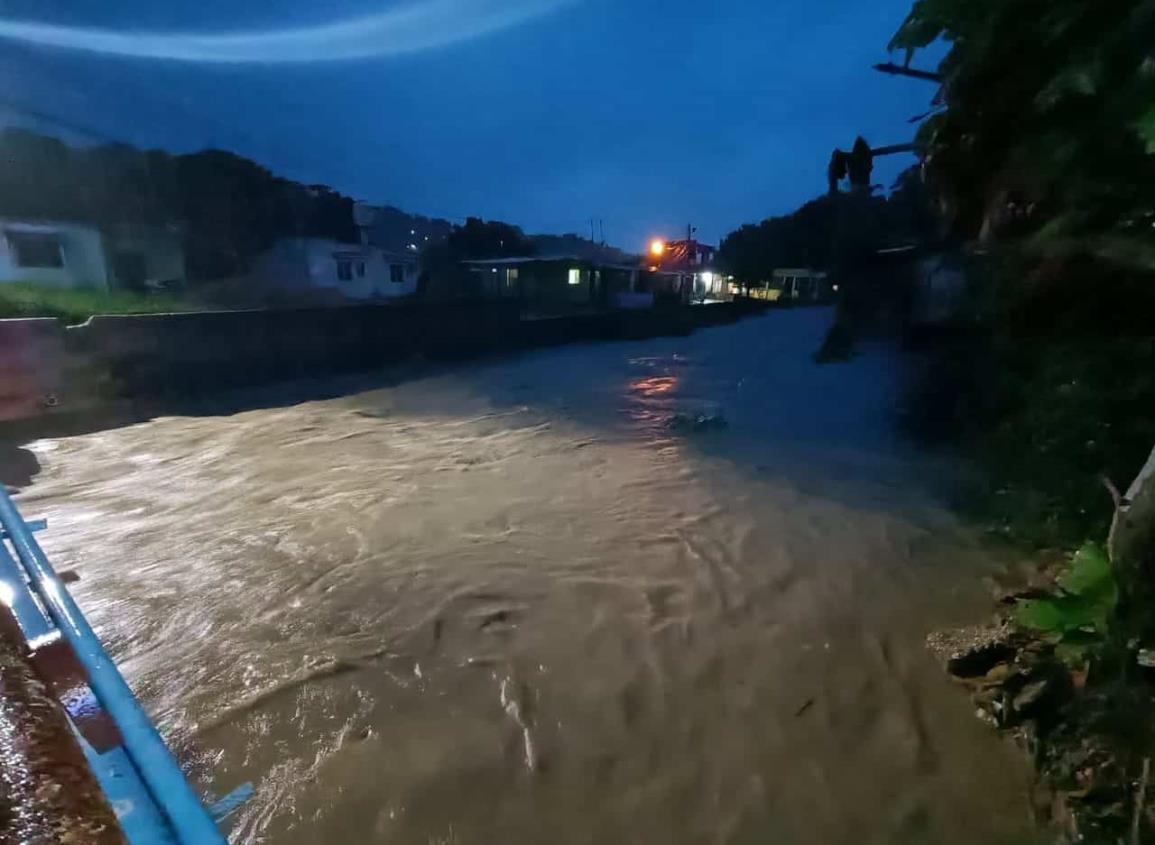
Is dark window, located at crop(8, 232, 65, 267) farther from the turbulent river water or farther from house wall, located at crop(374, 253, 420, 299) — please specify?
the turbulent river water

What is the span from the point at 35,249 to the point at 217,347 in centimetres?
919

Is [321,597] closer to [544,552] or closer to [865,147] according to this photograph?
[544,552]

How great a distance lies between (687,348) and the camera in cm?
2248

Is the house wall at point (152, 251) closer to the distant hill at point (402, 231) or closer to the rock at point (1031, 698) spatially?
the distant hill at point (402, 231)

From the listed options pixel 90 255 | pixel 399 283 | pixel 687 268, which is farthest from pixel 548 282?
pixel 90 255

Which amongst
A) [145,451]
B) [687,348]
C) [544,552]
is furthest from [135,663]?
[687,348]

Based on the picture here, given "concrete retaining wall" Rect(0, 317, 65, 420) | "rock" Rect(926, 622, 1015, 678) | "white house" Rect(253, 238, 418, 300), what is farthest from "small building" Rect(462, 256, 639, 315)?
"rock" Rect(926, 622, 1015, 678)

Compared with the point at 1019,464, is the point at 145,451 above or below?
below

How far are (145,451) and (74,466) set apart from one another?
35.3 inches

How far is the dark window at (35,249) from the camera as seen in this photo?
1648cm

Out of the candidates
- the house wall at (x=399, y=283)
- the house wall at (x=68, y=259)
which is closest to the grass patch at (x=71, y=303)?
the house wall at (x=68, y=259)

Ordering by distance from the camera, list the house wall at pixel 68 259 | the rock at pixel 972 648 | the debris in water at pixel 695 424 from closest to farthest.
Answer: the rock at pixel 972 648, the debris in water at pixel 695 424, the house wall at pixel 68 259

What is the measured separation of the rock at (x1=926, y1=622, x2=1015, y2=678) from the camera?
12.1 feet

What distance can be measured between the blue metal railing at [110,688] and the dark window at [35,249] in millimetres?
18721
